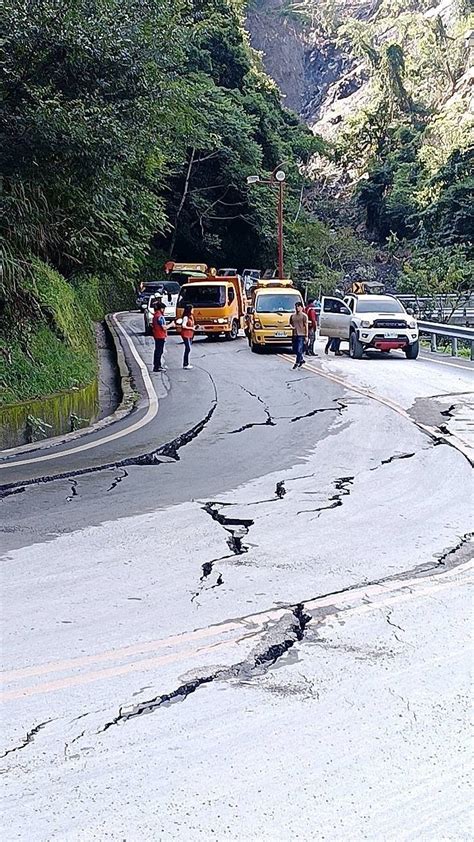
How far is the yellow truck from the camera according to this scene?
27656 mm

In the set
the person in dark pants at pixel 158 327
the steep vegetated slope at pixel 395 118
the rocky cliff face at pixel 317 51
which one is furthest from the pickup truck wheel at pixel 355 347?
the rocky cliff face at pixel 317 51

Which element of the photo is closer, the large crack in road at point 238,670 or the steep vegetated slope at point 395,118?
the large crack in road at point 238,670

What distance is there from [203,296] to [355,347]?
891cm

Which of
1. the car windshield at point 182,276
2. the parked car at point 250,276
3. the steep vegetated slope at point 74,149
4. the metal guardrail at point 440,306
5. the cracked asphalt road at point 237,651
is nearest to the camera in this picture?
the cracked asphalt road at point 237,651

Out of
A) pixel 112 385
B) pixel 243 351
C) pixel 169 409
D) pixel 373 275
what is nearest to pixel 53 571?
pixel 169 409

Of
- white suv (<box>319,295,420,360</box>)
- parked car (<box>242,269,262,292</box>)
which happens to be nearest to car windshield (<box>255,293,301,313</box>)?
white suv (<box>319,295,420,360</box>)

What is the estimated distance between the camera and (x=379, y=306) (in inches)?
1019

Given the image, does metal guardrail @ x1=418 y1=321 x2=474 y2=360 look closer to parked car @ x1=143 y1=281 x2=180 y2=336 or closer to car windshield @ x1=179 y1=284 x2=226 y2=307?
car windshield @ x1=179 y1=284 x2=226 y2=307

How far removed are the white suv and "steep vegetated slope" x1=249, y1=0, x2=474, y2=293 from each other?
51.6 ft

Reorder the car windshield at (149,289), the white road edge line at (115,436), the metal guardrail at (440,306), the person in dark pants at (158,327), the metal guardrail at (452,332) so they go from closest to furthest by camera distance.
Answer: the white road edge line at (115,436) < the person in dark pants at (158,327) < the metal guardrail at (452,332) < the metal guardrail at (440,306) < the car windshield at (149,289)

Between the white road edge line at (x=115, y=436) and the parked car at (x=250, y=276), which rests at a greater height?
the parked car at (x=250, y=276)

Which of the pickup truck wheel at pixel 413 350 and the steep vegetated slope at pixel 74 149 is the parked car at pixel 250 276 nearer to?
the pickup truck wheel at pixel 413 350

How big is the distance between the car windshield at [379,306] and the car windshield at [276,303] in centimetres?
295

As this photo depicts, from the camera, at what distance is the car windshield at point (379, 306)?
84.4 feet
